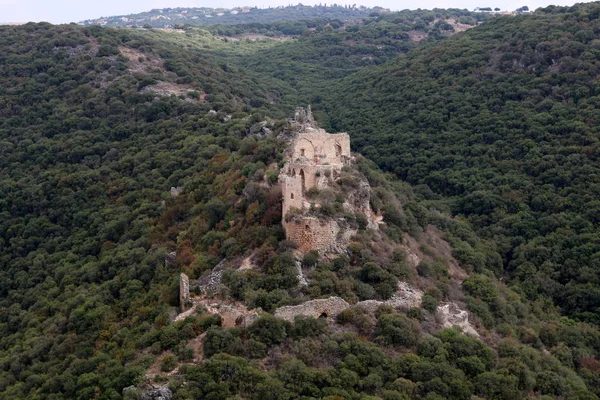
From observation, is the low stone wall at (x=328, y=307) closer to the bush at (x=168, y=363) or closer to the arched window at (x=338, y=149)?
the bush at (x=168, y=363)

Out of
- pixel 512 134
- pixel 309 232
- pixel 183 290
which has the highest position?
pixel 309 232

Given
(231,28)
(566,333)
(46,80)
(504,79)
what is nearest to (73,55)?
(46,80)

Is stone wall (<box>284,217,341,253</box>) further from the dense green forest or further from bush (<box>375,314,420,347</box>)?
bush (<box>375,314,420,347</box>)

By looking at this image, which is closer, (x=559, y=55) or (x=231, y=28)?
(x=559, y=55)

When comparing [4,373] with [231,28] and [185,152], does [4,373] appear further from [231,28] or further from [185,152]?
[231,28]

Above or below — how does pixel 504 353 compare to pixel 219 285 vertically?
below

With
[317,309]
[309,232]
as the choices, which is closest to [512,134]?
[309,232]

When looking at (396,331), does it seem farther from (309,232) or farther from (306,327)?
(309,232)
